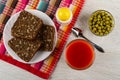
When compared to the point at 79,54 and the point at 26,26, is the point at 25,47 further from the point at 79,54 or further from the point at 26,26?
the point at 79,54

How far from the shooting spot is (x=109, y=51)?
158 cm

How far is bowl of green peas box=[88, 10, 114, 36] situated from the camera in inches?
61.3

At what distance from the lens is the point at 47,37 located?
1.55 m

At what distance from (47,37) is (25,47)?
97 mm

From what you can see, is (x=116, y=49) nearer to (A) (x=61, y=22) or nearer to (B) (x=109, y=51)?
(B) (x=109, y=51)

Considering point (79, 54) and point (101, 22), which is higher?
point (101, 22)

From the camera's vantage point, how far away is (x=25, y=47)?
154 cm

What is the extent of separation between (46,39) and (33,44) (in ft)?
0.18

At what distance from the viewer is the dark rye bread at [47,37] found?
5.06ft

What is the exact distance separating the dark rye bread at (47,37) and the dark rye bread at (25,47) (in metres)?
0.03

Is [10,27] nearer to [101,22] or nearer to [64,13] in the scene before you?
[64,13]

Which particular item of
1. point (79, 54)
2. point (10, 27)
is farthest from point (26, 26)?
point (79, 54)

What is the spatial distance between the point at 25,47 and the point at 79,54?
0.22 m

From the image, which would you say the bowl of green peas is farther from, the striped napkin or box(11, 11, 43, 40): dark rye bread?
box(11, 11, 43, 40): dark rye bread
